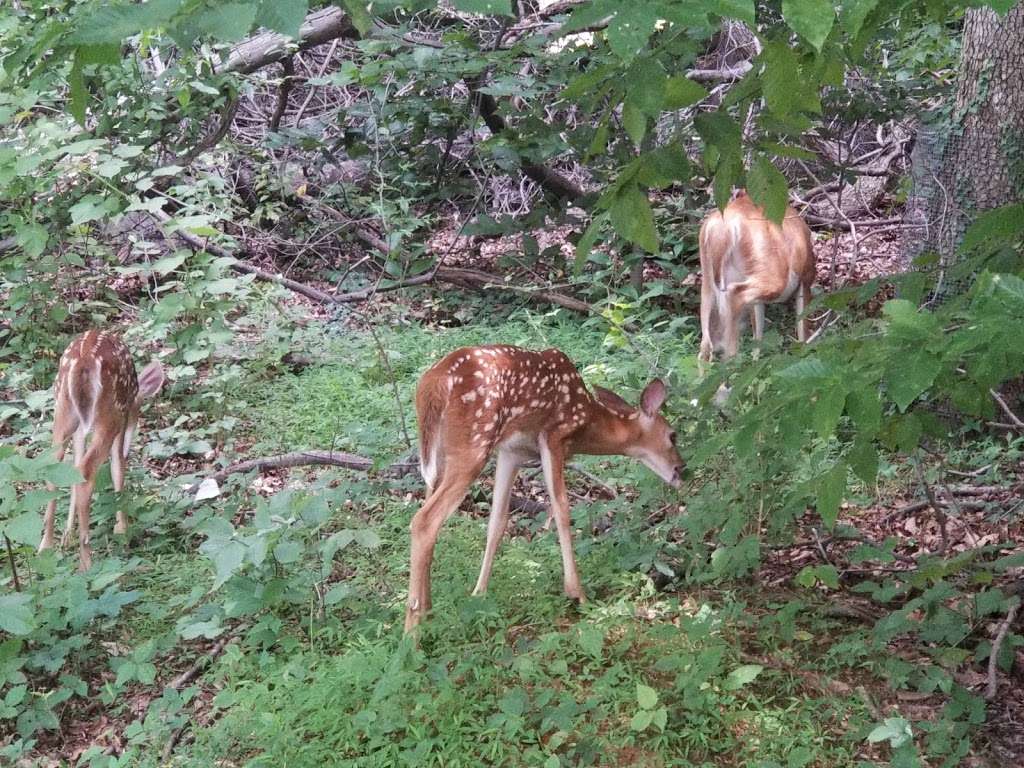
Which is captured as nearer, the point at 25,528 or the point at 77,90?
the point at 77,90

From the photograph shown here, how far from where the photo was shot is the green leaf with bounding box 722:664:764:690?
4.14 metres

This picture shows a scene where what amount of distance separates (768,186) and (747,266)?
496cm

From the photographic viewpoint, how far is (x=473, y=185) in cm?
1072

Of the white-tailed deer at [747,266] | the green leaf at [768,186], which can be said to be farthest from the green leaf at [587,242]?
the white-tailed deer at [747,266]

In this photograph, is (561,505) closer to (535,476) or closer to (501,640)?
(501,640)

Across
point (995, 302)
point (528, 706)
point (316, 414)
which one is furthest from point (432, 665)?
point (316, 414)

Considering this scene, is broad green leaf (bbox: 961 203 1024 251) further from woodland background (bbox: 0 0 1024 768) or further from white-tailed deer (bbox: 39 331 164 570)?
white-tailed deer (bbox: 39 331 164 570)

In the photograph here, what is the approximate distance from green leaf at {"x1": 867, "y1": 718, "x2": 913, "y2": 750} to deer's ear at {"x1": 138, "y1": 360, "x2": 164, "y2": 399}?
5011 millimetres

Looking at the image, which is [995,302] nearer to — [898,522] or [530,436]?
[530,436]

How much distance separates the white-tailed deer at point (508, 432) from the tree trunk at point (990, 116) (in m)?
2.78

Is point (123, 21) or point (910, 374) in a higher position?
point (123, 21)

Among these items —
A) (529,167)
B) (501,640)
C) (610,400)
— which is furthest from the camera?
(529,167)

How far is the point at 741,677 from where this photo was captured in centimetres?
415

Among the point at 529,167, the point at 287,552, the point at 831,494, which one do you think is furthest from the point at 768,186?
the point at 529,167
